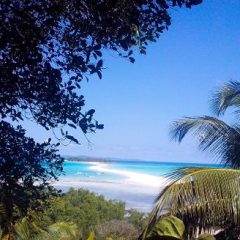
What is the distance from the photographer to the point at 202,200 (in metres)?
7.05

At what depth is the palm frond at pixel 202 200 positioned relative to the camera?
708 centimetres

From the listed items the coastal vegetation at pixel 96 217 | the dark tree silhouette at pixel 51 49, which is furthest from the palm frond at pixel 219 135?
the coastal vegetation at pixel 96 217

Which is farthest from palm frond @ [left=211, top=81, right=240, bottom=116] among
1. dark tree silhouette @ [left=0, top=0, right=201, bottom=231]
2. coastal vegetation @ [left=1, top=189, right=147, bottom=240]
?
coastal vegetation @ [left=1, top=189, right=147, bottom=240]

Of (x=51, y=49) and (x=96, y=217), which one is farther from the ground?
(x=51, y=49)

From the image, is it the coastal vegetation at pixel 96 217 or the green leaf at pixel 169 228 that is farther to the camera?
the coastal vegetation at pixel 96 217

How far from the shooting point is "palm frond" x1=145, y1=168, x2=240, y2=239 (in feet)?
23.2

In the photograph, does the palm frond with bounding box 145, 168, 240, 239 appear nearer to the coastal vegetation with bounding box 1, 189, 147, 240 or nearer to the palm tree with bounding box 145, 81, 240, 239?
the palm tree with bounding box 145, 81, 240, 239

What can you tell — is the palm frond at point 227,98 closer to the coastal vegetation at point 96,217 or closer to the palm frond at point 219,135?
the palm frond at point 219,135

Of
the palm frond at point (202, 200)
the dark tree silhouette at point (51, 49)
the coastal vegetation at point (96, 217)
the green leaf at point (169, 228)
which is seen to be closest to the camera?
the dark tree silhouette at point (51, 49)

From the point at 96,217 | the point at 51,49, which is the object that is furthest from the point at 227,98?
the point at 96,217

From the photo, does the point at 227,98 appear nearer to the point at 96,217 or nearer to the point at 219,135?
the point at 219,135

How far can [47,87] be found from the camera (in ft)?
11.3

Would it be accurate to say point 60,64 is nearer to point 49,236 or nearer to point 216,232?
point 216,232

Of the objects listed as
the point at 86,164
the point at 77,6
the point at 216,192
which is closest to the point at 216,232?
the point at 216,192
